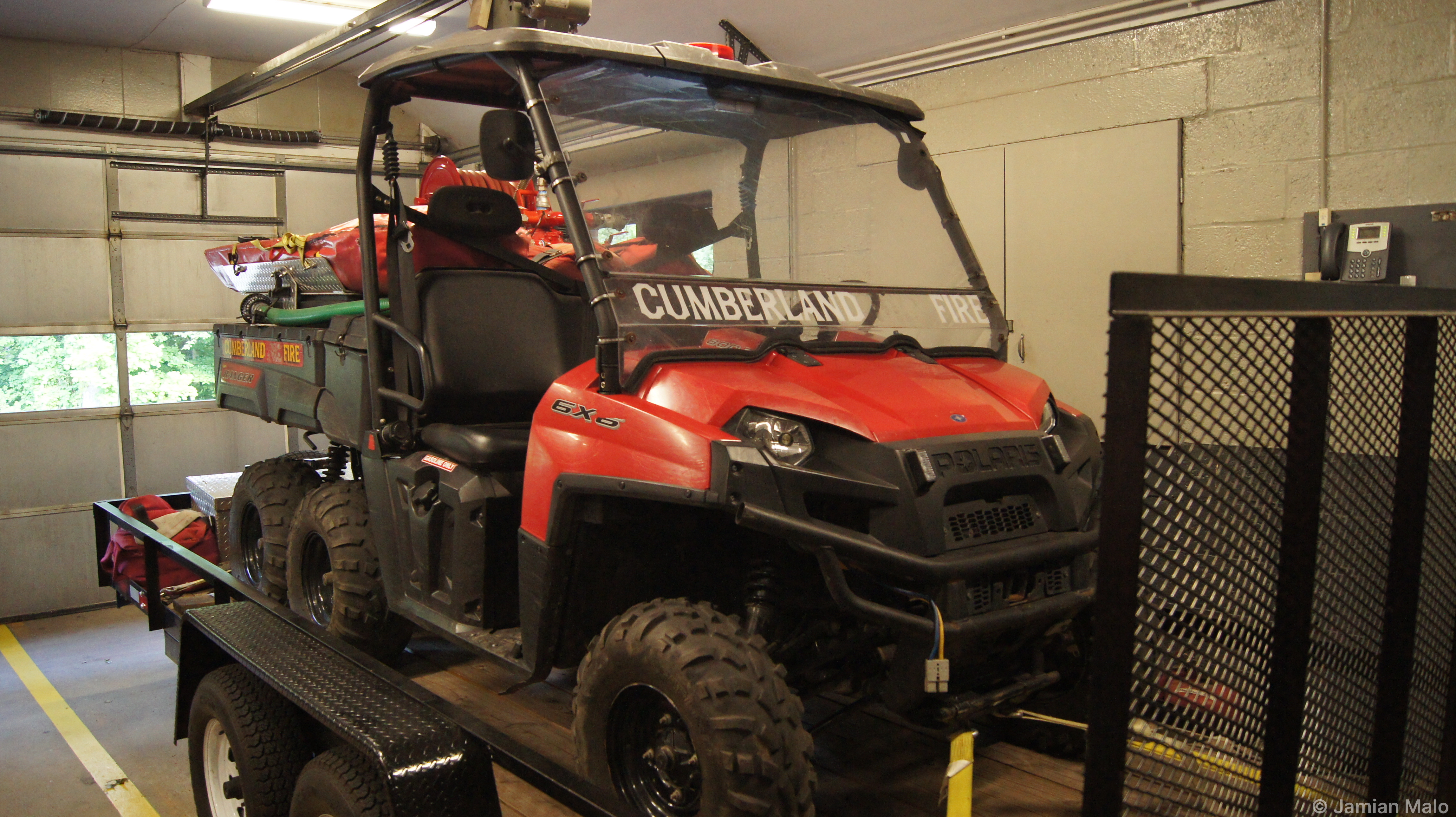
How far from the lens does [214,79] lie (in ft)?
28.7

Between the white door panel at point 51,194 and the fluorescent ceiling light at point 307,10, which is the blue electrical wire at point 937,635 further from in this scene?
the white door panel at point 51,194

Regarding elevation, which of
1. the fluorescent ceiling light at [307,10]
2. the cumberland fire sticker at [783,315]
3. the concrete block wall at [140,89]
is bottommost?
the cumberland fire sticker at [783,315]

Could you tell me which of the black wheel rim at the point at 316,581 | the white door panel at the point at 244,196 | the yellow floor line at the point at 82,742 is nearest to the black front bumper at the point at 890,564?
the black wheel rim at the point at 316,581

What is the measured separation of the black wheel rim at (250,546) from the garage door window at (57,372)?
4328 mm

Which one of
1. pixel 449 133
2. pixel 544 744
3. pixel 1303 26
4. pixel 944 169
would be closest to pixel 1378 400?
pixel 544 744

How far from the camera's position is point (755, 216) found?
10.5 ft

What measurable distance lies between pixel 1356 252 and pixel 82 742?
6.48 metres

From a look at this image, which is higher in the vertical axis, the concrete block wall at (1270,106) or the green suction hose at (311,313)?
the concrete block wall at (1270,106)

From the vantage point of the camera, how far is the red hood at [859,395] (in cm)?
246

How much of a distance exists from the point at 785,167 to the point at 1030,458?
1306 millimetres

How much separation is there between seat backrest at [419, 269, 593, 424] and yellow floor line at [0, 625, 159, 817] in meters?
2.40

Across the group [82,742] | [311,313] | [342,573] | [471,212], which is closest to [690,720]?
[471,212]

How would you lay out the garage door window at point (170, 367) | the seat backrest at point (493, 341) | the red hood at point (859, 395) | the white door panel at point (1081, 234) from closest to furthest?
the red hood at point (859, 395)
the seat backrest at point (493, 341)
the white door panel at point (1081, 234)
the garage door window at point (170, 367)

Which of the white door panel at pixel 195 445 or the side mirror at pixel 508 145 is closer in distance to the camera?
the side mirror at pixel 508 145
